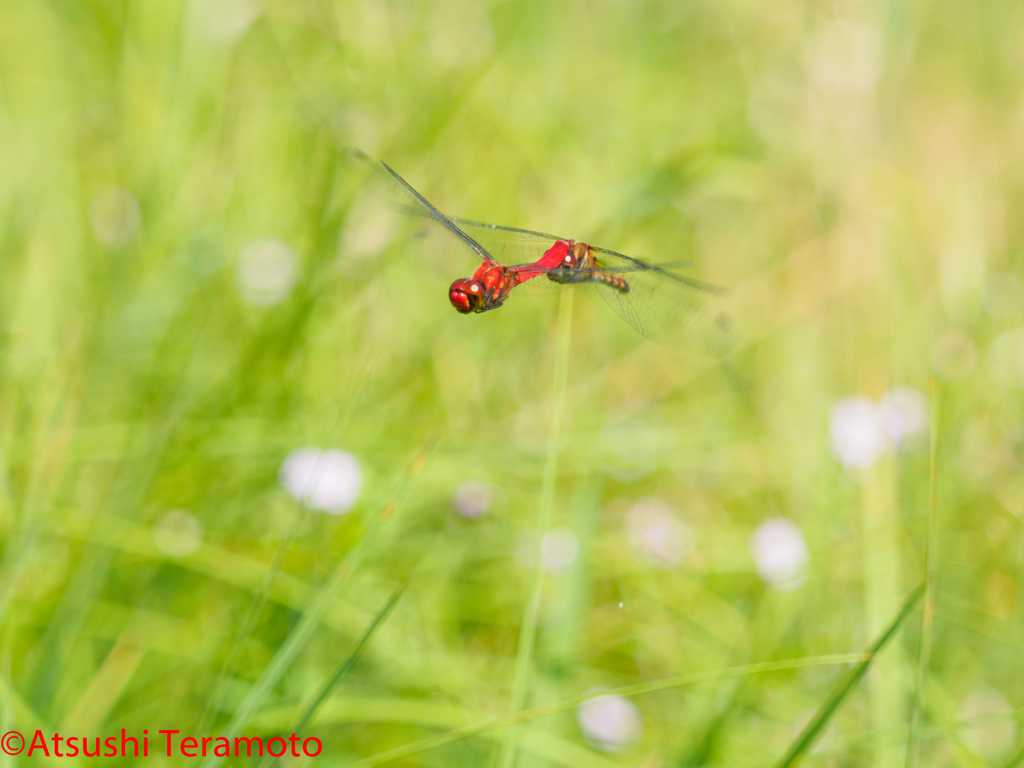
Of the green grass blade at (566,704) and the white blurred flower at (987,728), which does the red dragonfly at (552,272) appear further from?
the white blurred flower at (987,728)

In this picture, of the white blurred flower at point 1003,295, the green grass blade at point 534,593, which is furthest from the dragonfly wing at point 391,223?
the white blurred flower at point 1003,295

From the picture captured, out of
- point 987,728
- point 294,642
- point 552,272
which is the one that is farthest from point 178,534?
point 987,728

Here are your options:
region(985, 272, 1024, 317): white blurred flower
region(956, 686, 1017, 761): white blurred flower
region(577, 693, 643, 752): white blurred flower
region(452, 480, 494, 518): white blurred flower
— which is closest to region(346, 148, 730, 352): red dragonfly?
region(452, 480, 494, 518): white blurred flower

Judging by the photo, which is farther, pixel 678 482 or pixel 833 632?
A: pixel 678 482

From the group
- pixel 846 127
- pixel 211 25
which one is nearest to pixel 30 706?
pixel 211 25

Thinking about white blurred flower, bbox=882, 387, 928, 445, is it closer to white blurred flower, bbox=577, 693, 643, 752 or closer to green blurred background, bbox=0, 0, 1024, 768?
green blurred background, bbox=0, 0, 1024, 768

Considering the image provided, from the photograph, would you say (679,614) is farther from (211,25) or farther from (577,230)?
(211,25)
